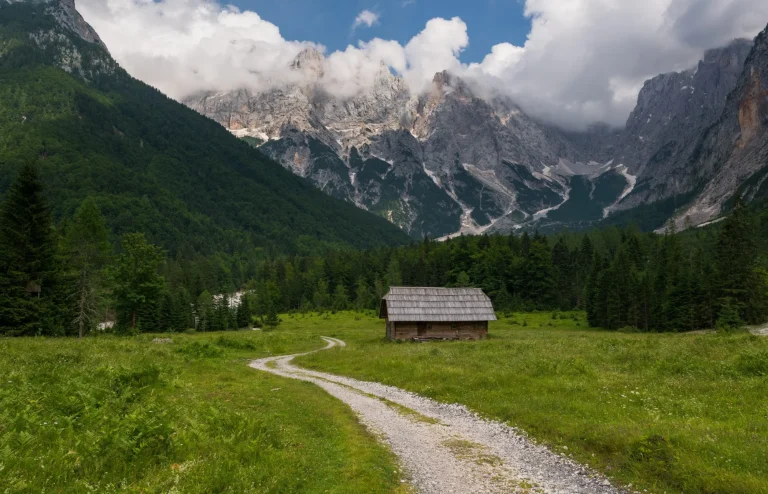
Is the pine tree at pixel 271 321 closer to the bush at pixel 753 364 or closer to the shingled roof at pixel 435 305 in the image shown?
the shingled roof at pixel 435 305

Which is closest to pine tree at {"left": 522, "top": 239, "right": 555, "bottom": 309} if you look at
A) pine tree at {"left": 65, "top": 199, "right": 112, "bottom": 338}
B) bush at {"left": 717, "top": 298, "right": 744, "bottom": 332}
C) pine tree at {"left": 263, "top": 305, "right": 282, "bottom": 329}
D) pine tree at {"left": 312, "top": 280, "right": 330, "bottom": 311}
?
bush at {"left": 717, "top": 298, "right": 744, "bottom": 332}

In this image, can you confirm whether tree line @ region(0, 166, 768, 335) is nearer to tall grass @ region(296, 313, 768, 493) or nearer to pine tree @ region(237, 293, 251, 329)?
pine tree @ region(237, 293, 251, 329)

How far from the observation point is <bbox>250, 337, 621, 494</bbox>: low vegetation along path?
10586 mm

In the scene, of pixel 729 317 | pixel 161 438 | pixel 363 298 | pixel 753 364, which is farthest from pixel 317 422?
pixel 363 298

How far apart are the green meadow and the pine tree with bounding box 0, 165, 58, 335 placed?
52.8 feet

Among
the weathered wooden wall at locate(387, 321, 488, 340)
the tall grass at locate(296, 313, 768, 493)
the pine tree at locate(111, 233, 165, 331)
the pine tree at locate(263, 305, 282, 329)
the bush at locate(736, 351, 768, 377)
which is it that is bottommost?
the pine tree at locate(263, 305, 282, 329)

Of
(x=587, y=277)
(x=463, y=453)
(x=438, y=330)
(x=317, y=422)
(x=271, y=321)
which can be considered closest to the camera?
(x=463, y=453)

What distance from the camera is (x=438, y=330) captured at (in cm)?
5884

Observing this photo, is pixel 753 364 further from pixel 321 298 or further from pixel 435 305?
pixel 321 298

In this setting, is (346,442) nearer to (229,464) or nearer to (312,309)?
(229,464)

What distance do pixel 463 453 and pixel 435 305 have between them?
45.3 metres

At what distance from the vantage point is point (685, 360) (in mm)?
22984

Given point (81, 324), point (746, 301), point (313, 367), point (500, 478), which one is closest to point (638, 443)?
point (500, 478)

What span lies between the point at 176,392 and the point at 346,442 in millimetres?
8865
